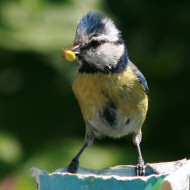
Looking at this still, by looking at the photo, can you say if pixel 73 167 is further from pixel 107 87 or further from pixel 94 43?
pixel 94 43

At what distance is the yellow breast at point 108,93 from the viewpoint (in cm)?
258

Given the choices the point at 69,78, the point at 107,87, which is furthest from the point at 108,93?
the point at 69,78

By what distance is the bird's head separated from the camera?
2414mm

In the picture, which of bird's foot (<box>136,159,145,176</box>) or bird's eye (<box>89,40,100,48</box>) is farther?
bird's eye (<box>89,40,100,48</box>)

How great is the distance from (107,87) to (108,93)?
0.03 meters

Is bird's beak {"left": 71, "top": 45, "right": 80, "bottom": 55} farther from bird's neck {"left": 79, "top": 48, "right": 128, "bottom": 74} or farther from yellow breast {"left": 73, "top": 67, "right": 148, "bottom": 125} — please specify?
yellow breast {"left": 73, "top": 67, "right": 148, "bottom": 125}

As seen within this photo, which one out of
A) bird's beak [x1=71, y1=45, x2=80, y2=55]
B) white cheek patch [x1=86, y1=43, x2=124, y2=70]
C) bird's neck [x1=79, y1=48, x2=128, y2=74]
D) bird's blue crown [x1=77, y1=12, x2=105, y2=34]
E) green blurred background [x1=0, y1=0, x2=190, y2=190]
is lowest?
green blurred background [x1=0, y1=0, x2=190, y2=190]

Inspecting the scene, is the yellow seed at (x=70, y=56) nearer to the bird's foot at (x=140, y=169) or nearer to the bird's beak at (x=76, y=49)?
the bird's beak at (x=76, y=49)

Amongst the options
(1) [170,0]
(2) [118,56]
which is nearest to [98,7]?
(1) [170,0]

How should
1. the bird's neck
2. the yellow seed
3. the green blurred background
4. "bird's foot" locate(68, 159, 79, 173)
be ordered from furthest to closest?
the green blurred background → the bird's neck → "bird's foot" locate(68, 159, 79, 173) → the yellow seed

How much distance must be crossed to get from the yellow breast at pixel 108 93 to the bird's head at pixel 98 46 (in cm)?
4

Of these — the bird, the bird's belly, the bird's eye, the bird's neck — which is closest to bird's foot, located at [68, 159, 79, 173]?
the bird

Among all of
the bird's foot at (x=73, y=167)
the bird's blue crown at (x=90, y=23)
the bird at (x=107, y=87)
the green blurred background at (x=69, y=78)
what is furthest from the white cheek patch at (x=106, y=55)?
the green blurred background at (x=69, y=78)

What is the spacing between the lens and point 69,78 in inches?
155
